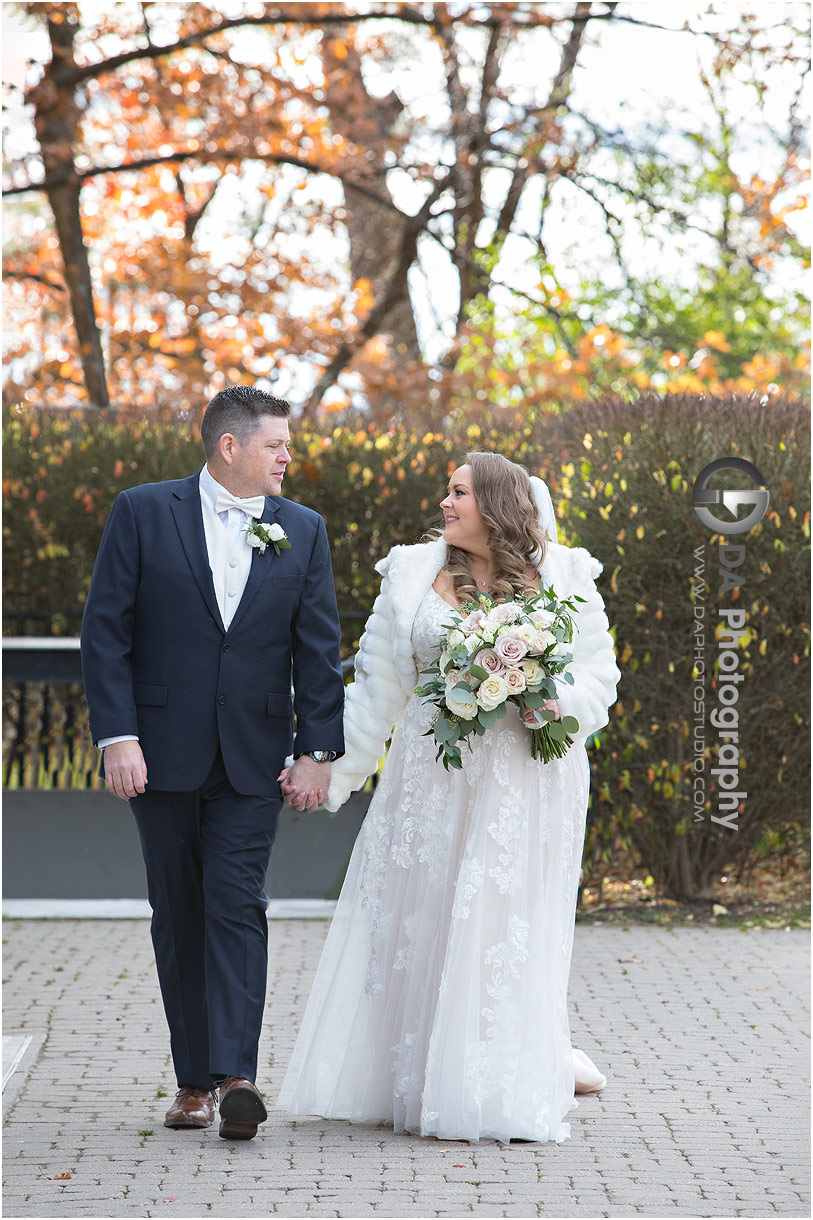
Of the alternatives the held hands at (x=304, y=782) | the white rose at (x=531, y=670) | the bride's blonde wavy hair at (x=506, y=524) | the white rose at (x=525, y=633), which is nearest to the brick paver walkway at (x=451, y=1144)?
the held hands at (x=304, y=782)

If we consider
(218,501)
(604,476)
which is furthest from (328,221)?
(218,501)

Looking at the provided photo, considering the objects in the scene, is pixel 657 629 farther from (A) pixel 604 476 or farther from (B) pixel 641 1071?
(B) pixel 641 1071

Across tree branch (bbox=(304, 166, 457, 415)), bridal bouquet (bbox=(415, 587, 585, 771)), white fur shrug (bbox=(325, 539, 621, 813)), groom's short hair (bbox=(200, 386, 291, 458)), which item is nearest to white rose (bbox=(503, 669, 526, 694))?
bridal bouquet (bbox=(415, 587, 585, 771))

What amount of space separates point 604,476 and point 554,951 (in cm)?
373

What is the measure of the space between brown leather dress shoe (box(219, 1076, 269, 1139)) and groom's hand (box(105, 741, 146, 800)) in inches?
36.5

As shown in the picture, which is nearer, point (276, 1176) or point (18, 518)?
point (276, 1176)

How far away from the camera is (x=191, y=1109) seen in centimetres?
418

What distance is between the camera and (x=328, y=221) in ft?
51.9

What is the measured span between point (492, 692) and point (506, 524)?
2.06 feet

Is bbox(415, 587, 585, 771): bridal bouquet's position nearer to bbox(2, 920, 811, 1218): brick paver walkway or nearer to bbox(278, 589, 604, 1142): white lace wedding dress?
bbox(278, 589, 604, 1142): white lace wedding dress

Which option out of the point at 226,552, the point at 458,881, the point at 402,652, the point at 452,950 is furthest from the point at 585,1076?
the point at 226,552

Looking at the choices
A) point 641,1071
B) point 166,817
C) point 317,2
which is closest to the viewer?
point 166,817

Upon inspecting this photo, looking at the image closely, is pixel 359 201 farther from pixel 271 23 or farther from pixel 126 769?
pixel 126 769

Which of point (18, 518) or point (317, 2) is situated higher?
point (317, 2)
